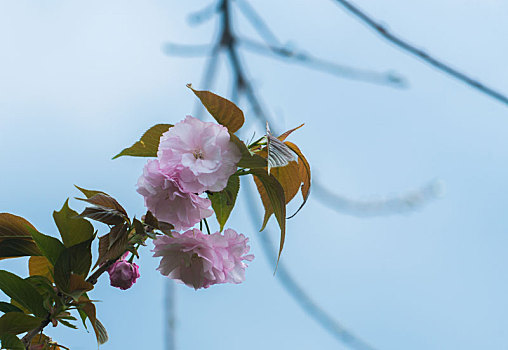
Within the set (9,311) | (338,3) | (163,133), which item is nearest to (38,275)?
(9,311)

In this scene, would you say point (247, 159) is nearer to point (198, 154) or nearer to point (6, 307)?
point (198, 154)

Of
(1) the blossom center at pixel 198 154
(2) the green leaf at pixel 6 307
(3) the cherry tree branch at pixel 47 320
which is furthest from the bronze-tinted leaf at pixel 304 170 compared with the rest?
(2) the green leaf at pixel 6 307

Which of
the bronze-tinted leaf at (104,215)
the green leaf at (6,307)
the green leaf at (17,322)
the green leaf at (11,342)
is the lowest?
the green leaf at (11,342)

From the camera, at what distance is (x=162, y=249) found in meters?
0.53

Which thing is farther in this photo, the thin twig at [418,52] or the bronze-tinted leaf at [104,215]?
the thin twig at [418,52]

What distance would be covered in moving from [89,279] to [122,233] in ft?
A: 0.22

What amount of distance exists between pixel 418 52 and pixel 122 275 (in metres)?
0.59

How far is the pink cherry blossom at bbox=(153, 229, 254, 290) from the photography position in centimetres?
53

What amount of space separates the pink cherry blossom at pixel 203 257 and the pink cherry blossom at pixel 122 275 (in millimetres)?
46

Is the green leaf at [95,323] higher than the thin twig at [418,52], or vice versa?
the thin twig at [418,52]

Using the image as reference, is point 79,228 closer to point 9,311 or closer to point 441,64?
point 9,311

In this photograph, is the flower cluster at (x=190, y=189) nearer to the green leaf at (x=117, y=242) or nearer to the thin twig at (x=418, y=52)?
the green leaf at (x=117, y=242)

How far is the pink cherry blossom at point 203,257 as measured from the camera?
526 millimetres

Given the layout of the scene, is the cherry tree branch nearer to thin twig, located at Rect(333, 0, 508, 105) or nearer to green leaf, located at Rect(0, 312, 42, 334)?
green leaf, located at Rect(0, 312, 42, 334)
